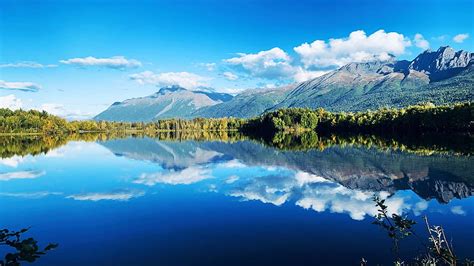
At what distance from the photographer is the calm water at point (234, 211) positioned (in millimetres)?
15328

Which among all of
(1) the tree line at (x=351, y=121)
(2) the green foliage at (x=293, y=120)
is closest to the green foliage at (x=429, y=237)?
(1) the tree line at (x=351, y=121)

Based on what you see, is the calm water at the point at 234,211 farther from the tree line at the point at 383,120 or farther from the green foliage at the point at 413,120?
the tree line at the point at 383,120

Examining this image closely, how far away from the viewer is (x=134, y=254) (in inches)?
601

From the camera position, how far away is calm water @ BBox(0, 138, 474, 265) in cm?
1533

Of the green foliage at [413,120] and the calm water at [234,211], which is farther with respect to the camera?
the green foliage at [413,120]

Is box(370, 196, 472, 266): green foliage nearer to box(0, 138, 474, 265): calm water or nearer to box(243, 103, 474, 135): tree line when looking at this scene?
box(0, 138, 474, 265): calm water

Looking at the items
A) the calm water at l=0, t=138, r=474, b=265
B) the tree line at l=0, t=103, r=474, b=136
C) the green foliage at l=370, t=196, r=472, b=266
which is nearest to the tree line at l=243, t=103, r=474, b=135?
the tree line at l=0, t=103, r=474, b=136

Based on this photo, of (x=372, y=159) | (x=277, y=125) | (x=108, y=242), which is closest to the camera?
(x=108, y=242)

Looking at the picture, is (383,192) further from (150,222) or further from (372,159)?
(372,159)

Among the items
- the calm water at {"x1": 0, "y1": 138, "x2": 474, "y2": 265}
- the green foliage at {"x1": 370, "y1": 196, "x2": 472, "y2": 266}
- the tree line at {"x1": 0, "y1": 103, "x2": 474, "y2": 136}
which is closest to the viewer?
the green foliage at {"x1": 370, "y1": 196, "x2": 472, "y2": 266}

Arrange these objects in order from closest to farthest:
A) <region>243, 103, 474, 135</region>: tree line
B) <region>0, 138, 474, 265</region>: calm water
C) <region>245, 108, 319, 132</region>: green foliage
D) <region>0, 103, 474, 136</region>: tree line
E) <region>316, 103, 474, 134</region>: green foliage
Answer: <region>0, 138, 474, 265</region>: calm water < <region>316, 103, 474, 134</region>: green foliage < <region>243, 103, 474, 135</region>: tree line < <region>0, 103, 474, 136</region>: tree line < <region>245, 108, 319, 132</region>: green foliage

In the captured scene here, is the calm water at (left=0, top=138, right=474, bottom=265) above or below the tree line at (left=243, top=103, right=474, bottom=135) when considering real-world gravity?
below

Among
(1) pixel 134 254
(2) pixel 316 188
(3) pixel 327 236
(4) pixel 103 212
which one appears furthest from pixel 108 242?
(2) pixel 316 188

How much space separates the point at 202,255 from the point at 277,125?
160 m
